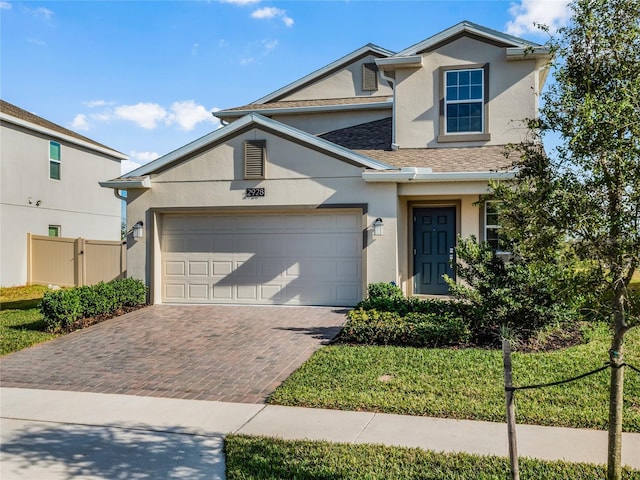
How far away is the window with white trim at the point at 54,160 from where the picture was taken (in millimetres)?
20297

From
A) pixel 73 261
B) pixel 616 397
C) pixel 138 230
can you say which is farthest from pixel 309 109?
pixel 616 397

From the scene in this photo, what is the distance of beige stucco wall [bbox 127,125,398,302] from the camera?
1252cm

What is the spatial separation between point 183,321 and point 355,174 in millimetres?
5211

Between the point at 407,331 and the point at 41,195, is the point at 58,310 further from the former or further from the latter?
the point at 41,195

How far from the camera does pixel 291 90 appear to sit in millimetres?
18500

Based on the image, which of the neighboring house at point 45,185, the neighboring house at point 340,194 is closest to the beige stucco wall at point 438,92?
the neighboring house at point 340,194

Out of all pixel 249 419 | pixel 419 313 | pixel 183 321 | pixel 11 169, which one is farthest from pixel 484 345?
pixel 11 169

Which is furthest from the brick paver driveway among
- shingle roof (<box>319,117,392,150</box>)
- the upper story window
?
the upper story window

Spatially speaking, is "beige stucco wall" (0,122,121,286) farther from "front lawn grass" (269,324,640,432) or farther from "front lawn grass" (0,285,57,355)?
"front lawn grass" (269,324,640,432)

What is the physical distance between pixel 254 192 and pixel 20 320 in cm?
622

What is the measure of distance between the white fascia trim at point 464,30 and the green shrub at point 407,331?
794 cm

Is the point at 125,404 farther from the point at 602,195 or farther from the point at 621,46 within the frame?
the point at 621,46

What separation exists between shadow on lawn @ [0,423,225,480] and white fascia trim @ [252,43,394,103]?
1475 cm

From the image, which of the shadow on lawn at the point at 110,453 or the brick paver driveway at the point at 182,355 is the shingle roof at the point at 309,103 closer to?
the brick paver driveway at the point at 182,355
